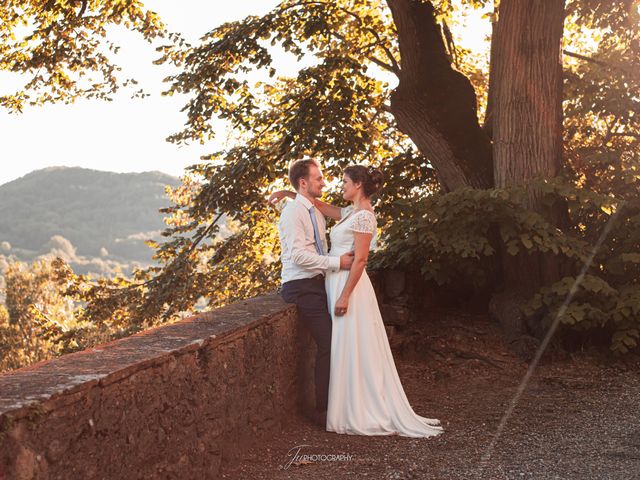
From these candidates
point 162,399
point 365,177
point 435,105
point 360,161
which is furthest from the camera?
point 360,161

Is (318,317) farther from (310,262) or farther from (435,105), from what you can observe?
(435,105)

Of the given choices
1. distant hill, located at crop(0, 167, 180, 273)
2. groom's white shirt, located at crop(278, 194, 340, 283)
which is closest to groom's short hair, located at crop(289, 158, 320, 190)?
groom's white shirt, located at crop(278, 194, 340, 283)

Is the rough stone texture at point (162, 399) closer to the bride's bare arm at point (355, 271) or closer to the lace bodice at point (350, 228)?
the bride's bare arm at point (355, 271)

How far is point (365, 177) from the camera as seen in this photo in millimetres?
6113

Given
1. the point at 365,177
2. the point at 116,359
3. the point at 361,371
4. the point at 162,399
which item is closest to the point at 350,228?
the point at 365,177

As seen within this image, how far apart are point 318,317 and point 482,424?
4.94ft

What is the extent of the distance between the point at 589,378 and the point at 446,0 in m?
5.03

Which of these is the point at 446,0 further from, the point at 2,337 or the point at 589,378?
the point at 2,337

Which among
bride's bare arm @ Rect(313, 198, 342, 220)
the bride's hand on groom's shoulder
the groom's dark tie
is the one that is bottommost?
the groom's dark tie

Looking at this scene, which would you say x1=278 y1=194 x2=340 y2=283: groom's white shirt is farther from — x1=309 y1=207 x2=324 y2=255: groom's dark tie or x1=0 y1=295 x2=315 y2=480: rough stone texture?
x1=0 y1=295 x2=315 y2=480: rough stone texture

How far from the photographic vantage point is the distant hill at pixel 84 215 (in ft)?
364

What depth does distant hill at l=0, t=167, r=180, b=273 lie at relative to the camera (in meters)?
111

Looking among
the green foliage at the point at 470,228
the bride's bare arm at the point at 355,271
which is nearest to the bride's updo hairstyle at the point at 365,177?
the bride's bare arm at the point at 355,271

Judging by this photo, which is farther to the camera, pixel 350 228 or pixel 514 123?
pixel 514 123
